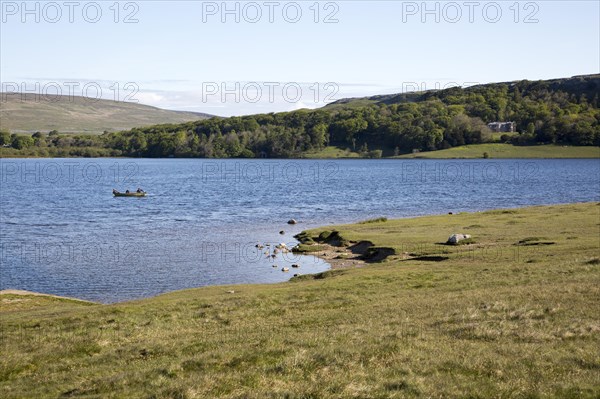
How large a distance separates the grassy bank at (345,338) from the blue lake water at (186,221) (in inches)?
417

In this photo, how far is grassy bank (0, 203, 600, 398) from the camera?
15.4 meters

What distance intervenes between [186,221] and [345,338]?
227 feet

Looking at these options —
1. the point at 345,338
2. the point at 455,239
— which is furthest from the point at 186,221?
the point at 345,338

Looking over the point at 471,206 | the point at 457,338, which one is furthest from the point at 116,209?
the point at 457,338

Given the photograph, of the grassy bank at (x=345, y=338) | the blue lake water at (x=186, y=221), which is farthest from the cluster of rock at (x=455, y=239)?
the grassy bank at (x=345, y=338)

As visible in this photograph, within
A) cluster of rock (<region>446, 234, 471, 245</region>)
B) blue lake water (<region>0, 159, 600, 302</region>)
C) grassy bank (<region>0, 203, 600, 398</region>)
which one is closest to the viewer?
grassy bank (<region>0, 203, 600, 398</region>)

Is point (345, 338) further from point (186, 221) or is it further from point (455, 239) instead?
point (186, 221)

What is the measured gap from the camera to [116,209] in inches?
4161

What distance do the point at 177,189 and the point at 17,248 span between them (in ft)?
281

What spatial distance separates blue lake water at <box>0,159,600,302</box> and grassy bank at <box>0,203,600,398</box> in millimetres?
10589

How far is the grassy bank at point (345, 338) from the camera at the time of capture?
15391 mm

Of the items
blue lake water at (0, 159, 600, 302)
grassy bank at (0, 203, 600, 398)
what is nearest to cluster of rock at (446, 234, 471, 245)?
blue lake water at (0, 159, 600, 302)

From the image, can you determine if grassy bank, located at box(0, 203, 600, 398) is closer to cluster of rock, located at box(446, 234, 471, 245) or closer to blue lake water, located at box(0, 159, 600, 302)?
blue lake water, located at box(0, 159, 600, 302)

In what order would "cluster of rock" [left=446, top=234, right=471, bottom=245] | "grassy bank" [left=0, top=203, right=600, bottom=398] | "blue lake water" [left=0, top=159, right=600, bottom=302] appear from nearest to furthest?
1. "grassy bank" [left=0, top=203, right=600, bottom=398]
2. "blue lake water" [left=0, top=159, right=600, bottom=302]
3. "cluster of rock" [left=446, top=234, right=471, bottom=245]
